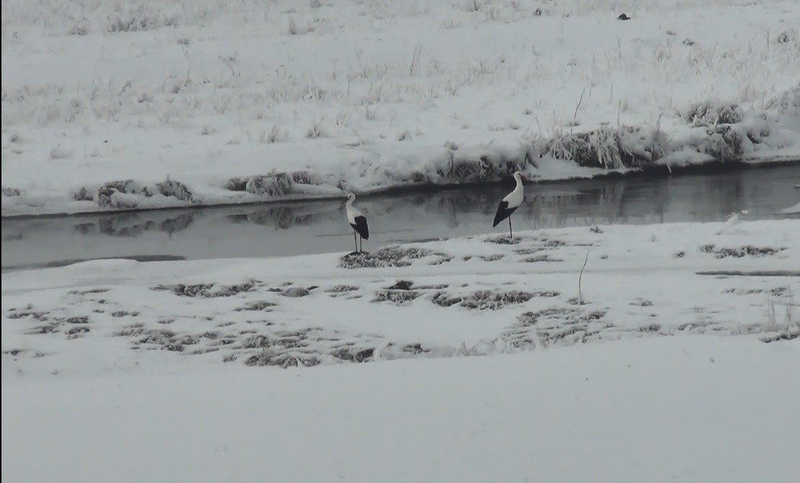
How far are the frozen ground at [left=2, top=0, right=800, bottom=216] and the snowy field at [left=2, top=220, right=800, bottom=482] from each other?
5.54 meters

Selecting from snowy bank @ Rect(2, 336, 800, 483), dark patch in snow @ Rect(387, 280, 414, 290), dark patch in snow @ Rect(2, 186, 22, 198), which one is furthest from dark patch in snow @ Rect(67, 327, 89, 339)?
dark patch in snow @ Rect(2, 186, 22, 198)

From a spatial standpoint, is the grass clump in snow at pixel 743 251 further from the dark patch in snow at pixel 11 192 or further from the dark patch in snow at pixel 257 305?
the dark patch in snow at pixel 11 192

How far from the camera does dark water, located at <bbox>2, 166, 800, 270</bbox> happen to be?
1283cm

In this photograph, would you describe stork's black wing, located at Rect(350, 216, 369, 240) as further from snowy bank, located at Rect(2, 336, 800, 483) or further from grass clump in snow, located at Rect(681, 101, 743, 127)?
grass clump in snow, located at Rect(681, 101, 743, 127)

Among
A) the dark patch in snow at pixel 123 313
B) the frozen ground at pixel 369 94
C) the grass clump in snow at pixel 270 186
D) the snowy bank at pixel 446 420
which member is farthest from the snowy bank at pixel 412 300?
the frozen ground at pixel 369 94

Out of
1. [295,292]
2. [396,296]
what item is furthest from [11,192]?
[396,296]

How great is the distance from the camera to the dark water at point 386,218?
505 inches

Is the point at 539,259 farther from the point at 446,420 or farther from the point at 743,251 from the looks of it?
the point at 446,420

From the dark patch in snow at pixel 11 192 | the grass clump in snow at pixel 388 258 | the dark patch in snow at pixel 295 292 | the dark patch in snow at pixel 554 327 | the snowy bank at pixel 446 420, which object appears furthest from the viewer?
the dark patch in snow at pixel 11 192

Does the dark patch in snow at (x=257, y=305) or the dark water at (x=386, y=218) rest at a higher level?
the dark water at (x=386, y=218)

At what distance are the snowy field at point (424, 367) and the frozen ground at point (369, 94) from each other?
18.2 feet

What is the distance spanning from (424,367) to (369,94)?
14.7 m

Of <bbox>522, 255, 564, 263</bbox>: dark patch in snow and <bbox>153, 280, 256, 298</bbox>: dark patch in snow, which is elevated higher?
<bbox>153, 280, 256, 298</bbox>: dark patch in snow

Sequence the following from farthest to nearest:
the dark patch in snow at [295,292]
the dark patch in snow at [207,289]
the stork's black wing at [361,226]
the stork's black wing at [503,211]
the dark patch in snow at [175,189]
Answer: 1. the dark patch in snow at [175,189]
2. the stork's black wing at [503,211]
3. the stork's black wing at [361,226]
4. the dark patch in snow at [207,289]
5. the dark patch in snow at [295,292]
